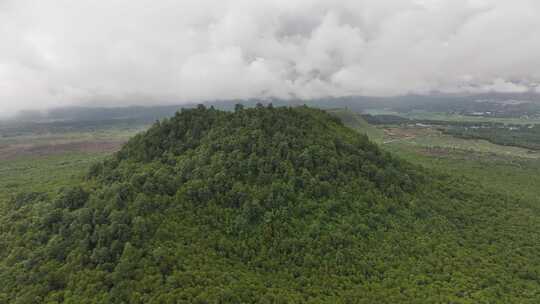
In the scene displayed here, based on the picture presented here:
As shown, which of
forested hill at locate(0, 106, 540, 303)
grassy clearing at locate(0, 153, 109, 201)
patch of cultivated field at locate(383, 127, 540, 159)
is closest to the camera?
forested hill at locate(0, 106, 540, 303)

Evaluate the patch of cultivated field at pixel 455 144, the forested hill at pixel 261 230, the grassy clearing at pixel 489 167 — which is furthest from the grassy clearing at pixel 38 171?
the patch of cultivated field at pixel 455 144

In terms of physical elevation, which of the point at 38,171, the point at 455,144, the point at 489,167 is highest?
the point at 455,144

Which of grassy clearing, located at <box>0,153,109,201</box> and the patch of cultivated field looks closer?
grassy clearing, located at <box>0,153,109,201</box>

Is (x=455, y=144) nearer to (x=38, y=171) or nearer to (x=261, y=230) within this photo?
(x=261, y=230)

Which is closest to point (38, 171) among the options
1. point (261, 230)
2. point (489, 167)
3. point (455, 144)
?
point (261, 230)

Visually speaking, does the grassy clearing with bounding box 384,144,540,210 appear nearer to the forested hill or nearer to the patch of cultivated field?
the patch of cultivated field

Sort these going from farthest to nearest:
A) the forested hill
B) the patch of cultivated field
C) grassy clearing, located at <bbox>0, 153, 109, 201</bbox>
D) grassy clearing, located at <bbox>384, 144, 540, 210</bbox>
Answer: the patch of cultivated field → grassy clearing, located at <bbox>0, 153, 109, 201</bbox> → grassy clearing, located at <bbox>384, 144, 540, 210</bbox> → the forested hill

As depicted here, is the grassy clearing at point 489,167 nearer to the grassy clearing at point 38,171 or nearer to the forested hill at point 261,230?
the forested hill at point 261,230

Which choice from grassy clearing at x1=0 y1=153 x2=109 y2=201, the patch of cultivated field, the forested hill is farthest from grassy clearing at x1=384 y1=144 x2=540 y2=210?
grassy clearing at x1=0 y1=153 x2=109 y2=201

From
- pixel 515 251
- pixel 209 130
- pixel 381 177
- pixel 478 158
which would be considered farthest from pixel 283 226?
pixel 478 158

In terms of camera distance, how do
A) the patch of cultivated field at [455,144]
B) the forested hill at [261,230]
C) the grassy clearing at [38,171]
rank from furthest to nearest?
1. the patch of cultivated field at [455,144]
2. the grassy clearing at [38,171]
3. the forested hill at [261,230]
